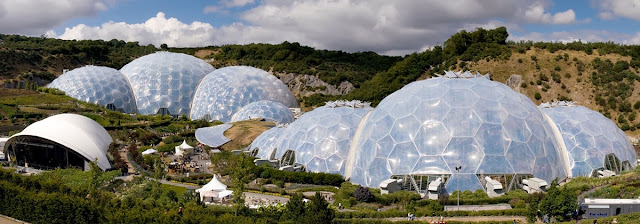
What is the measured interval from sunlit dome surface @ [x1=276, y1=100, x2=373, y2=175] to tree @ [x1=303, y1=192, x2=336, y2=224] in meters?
13.2

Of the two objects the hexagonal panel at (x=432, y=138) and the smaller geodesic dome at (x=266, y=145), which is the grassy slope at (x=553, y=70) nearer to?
the smaller geodesic dome at (x=266, y=145)

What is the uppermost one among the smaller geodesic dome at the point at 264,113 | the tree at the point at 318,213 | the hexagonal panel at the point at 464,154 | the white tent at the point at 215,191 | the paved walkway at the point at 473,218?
the smaller geodesic dome at the point at 264,113

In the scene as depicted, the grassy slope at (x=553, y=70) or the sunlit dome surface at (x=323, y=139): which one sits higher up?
the grassy slope at (x=553, y=70)

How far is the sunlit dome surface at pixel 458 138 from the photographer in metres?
28.3

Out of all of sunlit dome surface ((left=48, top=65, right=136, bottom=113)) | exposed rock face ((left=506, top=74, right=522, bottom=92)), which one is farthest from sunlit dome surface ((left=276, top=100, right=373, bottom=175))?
sunlit dome surface ((left=48, top=65, right=136, bottom=113))

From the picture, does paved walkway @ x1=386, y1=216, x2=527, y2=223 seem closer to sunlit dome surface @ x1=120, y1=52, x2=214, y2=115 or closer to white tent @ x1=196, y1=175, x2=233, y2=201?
white tent @ x1=196, y1=175, x2=233, y2=201

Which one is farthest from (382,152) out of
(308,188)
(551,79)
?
(551,79)

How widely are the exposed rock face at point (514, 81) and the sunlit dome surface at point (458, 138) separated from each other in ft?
116

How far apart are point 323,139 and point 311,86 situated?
57424 mm

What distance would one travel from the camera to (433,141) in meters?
29.3

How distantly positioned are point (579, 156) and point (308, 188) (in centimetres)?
1701

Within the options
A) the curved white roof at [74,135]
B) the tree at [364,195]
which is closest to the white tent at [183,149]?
the curved white roof at [74,135]

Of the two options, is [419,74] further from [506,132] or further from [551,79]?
[506,132]

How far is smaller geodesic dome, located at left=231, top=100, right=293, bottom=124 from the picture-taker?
198 feet
